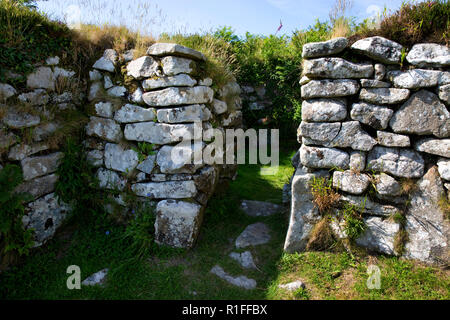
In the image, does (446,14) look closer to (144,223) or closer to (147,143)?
(147,143)

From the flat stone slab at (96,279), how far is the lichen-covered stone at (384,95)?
144 inches

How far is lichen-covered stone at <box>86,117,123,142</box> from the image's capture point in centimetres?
412

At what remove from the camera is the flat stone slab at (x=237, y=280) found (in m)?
3.40

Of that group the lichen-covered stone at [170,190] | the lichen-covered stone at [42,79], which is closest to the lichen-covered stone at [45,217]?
the lichen-covered stone at [170,190]

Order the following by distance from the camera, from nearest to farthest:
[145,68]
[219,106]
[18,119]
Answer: [18,119]
[145,68]
[219,106]

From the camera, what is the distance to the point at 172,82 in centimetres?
385

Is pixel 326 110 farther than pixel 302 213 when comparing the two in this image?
No

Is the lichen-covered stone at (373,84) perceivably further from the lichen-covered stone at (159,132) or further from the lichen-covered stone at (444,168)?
the lichen-covered stone at (159,132)

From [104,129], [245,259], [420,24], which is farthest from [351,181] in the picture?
[104,129]

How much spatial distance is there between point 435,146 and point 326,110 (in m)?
1.21

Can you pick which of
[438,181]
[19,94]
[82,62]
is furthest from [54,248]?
[438,181]

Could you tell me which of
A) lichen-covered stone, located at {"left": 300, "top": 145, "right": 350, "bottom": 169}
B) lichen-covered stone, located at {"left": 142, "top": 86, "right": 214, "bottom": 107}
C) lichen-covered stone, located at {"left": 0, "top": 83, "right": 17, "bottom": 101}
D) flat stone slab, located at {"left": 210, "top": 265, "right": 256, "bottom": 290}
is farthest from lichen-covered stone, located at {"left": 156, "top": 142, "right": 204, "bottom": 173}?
lichen-covered stone, located at {"left": 0, "top": 83, "right": 17, "bottom": 101}

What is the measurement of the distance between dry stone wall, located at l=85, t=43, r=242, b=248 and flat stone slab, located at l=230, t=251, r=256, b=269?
58 cm

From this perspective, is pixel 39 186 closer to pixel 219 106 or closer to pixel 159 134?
pixel 159 134
